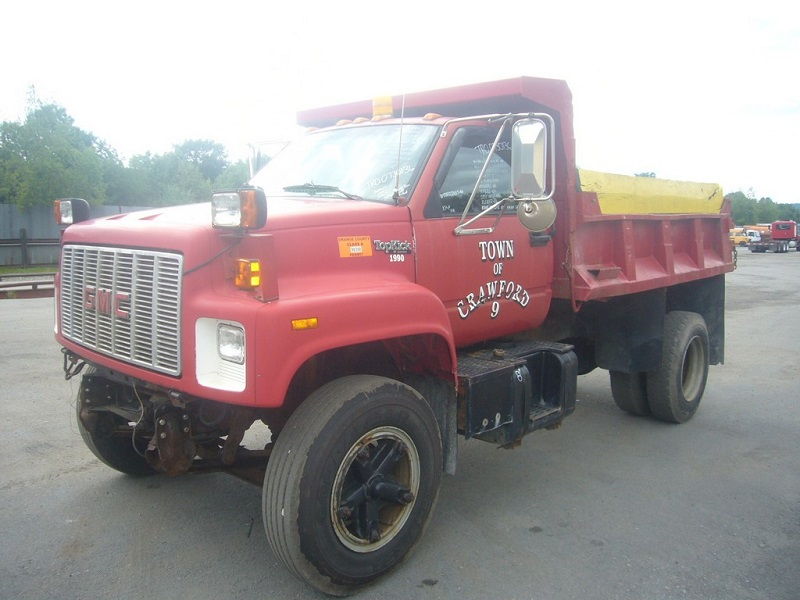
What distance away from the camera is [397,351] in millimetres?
3895

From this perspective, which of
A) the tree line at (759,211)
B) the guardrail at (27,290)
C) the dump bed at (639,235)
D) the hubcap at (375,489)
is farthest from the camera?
the tree line at (759,211)

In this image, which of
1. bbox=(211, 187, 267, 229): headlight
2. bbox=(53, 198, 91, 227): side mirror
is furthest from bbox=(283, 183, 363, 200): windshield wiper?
bbox=(53, 198, 91, 227): side mirror

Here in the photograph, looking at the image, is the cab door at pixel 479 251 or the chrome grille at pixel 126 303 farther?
the cab door at pixel 479 251

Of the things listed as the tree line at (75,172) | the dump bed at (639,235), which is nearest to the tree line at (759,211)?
the tree line at (75,172)

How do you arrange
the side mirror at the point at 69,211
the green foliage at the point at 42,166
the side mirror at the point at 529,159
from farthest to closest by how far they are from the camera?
the green foliage at the point at 42,166, the side mirror at the point at 69,211, the side mirror at the point at 529,159

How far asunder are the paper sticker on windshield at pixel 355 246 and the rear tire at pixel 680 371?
11.6 feet

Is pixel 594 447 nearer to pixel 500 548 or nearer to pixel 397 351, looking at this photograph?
pixel 500 548

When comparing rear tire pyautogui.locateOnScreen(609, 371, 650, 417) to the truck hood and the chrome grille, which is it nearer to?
the truck hood

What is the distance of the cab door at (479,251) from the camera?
13.4ft

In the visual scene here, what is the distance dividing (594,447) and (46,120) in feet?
119

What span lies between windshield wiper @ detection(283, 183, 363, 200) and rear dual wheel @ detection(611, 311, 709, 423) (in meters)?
3.44

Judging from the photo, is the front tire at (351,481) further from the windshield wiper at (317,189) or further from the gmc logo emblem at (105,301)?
the windshield wiper at (317,189)

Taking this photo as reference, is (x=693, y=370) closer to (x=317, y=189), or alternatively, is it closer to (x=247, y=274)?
(x=317, y=189)

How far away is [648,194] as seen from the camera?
19.3ft
